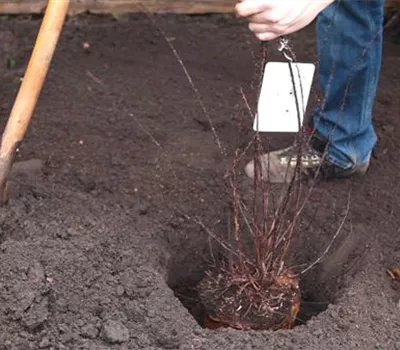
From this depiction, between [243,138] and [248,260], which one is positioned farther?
[243,138]

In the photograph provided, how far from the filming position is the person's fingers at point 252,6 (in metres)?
1.93

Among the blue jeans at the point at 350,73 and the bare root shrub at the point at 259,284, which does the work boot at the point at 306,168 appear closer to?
the blue jeans at the point at 350,73

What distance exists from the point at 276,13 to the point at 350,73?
60 centimetres

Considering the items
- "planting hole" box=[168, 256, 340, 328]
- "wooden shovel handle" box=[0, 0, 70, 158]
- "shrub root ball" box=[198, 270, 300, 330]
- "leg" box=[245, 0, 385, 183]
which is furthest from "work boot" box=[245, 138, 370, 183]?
"wooden shovel handle" box=[0, 0, 70, 158]

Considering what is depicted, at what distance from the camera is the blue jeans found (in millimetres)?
2516

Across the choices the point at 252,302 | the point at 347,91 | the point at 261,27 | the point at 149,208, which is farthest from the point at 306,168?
the point at 261,27

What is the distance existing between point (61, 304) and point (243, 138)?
97 centimetres

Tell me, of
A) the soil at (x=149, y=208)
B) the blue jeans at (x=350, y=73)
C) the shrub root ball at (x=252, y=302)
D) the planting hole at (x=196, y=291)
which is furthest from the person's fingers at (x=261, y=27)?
the planting hole at (x=196, y=291)

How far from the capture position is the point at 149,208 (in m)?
2.52

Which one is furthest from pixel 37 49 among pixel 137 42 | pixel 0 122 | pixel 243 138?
pixel 137 42

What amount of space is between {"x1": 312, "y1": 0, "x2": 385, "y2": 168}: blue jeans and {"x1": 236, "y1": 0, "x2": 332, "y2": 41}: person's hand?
405mm

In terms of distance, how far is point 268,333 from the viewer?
6.91 ft

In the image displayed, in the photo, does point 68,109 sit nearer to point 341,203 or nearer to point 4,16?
point 4,16

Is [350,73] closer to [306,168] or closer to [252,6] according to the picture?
[306,168]
